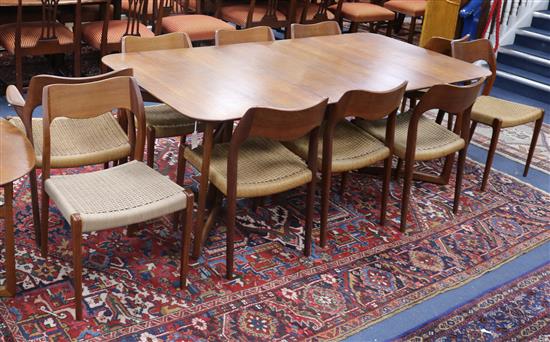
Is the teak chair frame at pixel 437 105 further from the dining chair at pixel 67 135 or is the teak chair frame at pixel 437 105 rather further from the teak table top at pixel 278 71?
the dining chair at pixel 67 135

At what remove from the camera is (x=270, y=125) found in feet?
8.64

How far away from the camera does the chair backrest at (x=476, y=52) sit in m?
4.02

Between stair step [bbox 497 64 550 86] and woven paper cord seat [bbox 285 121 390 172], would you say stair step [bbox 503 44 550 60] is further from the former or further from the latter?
woven paper cord seat [bbox 285 121 390 172]

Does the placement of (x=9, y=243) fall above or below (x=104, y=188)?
below

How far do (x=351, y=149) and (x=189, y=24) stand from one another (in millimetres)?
2307

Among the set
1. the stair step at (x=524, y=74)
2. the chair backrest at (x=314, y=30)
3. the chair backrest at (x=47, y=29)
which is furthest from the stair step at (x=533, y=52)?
the chair backrest at (x=47, y=29)

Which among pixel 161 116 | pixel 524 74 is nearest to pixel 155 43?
pixel 161 116

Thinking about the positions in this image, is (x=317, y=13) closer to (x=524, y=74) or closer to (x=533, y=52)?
(x=524, y=74)

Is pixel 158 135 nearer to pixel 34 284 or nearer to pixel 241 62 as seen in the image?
pixel 241 62

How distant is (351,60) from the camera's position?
3.70 m

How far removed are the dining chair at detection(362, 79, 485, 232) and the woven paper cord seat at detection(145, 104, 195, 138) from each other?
0.95m

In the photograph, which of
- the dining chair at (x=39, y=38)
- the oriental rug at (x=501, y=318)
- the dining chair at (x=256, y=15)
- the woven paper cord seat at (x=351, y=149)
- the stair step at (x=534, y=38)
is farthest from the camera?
the stair step at (x=534, y=38)

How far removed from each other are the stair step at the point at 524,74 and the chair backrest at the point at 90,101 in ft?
14.4

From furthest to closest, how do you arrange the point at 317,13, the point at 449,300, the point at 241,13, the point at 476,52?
the point at 317,13
the point at 241,13
the point at 476,52
the point at 449,300
